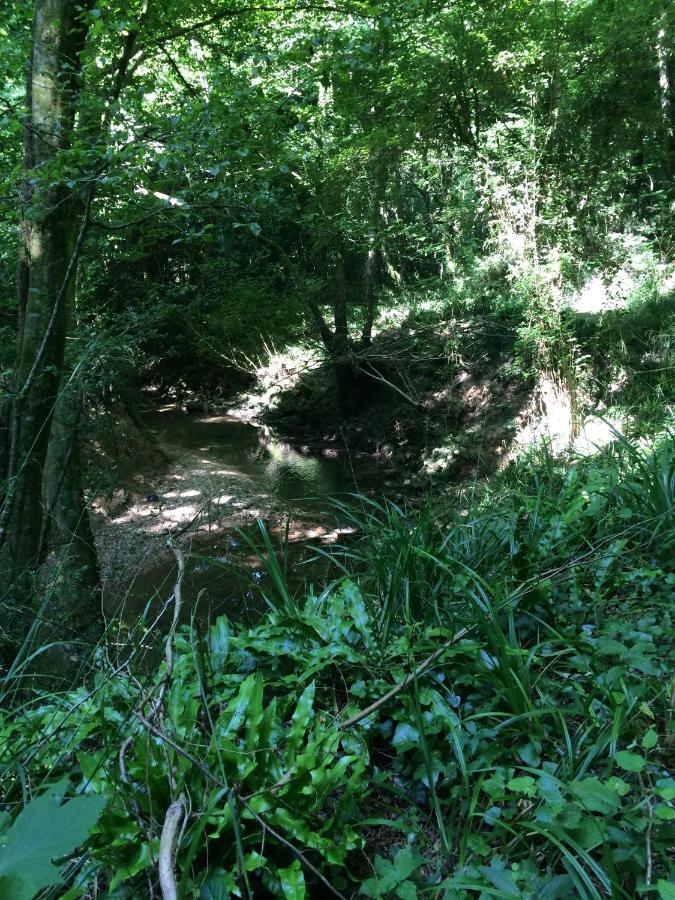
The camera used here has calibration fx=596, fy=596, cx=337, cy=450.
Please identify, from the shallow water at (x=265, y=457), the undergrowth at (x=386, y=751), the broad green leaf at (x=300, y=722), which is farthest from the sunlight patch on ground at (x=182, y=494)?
the broad green leaf at (x=300, y=722)

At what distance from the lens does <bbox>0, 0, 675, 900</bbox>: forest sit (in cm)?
143

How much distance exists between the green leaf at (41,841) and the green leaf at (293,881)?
734 mm

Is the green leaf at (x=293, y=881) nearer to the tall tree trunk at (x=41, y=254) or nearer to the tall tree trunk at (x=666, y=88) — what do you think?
the tall tree trunk at (x=41, y=254)

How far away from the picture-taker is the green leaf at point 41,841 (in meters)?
0.70

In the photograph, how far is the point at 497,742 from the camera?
169 cm

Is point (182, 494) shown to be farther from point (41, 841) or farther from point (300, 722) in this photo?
point (41, 841)

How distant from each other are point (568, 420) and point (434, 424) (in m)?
3.55

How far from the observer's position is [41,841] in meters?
0.74

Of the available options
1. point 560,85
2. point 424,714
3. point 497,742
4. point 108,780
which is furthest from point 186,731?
point 560,85

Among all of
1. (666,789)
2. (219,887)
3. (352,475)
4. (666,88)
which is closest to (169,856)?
(219,887)

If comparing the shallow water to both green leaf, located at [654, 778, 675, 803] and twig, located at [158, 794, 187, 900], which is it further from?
twig, located at [158, 794, 187, 900]

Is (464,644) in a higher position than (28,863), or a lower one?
lower

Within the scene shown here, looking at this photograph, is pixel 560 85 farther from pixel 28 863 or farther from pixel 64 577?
pixel 28 863

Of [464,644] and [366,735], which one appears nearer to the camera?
[366,735]
